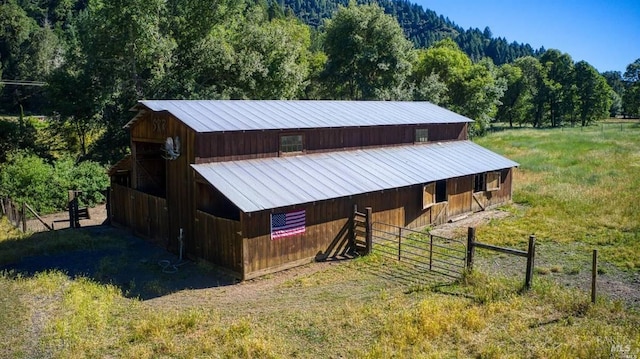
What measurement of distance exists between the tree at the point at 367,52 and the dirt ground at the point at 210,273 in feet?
111

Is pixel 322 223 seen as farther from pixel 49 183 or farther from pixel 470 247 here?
pixel 49 183

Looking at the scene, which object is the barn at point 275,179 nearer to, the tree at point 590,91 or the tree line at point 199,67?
the tree line at point 199,67

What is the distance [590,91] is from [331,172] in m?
77.6

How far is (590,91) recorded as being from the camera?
8169 centimetres

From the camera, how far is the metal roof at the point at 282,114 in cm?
1936

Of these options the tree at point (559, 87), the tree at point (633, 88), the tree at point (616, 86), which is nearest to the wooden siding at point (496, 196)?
the tree at point (559, 87)

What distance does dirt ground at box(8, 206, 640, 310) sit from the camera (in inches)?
583

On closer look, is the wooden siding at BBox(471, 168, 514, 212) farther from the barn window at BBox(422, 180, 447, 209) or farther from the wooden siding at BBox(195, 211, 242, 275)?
the wooden siding at BBox(195, 211, 242, 275)

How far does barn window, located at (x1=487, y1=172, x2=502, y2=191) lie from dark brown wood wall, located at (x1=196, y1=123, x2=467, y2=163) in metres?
3.86

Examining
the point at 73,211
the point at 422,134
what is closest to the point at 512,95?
the point at 422,134

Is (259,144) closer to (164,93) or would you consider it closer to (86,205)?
(86,205)

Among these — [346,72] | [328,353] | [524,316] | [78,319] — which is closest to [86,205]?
[78,319]

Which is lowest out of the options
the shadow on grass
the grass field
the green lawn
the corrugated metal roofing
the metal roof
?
the shadow on grass

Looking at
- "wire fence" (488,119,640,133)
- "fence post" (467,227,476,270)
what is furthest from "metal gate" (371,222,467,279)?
"wire fence" (488,119,640,133)
